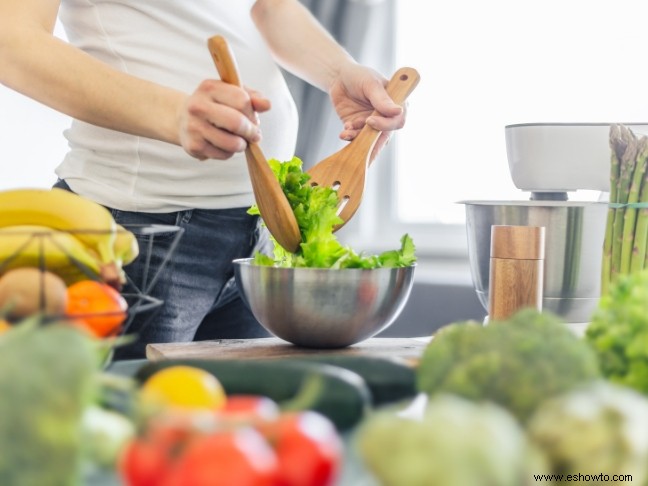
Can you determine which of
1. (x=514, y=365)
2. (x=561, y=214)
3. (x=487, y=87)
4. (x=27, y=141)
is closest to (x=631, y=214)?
(x=561, y=214)

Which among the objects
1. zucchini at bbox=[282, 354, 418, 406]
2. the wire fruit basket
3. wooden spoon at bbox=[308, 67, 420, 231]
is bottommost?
zucchini at bbox=[282, 354, 418, 406]

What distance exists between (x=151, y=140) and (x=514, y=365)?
966mm

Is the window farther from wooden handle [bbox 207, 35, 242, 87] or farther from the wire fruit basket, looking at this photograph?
the wire fruit basket

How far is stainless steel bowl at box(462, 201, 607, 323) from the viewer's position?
51.3 inches

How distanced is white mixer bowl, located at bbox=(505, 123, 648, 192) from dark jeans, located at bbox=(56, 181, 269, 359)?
51 centimetres

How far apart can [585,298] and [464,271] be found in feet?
5.04

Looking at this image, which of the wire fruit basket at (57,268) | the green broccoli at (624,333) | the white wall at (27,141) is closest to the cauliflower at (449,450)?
the green broccoli at (624,333)

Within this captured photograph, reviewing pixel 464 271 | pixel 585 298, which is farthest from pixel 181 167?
pixel 464 271

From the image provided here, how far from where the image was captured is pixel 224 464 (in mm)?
440

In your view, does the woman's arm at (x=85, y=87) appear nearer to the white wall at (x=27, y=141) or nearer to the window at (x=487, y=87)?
the white wall at (x=27, y=141)

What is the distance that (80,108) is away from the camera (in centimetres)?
123

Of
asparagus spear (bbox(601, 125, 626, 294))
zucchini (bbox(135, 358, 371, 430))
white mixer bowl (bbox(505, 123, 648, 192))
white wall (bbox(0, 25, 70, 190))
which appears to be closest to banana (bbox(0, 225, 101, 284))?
zucchini (bbox(135, 358, 371, 430))

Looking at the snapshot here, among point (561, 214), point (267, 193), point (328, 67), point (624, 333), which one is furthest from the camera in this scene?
point (328, 67)

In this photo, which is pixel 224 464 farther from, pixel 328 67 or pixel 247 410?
pixel 328 67
